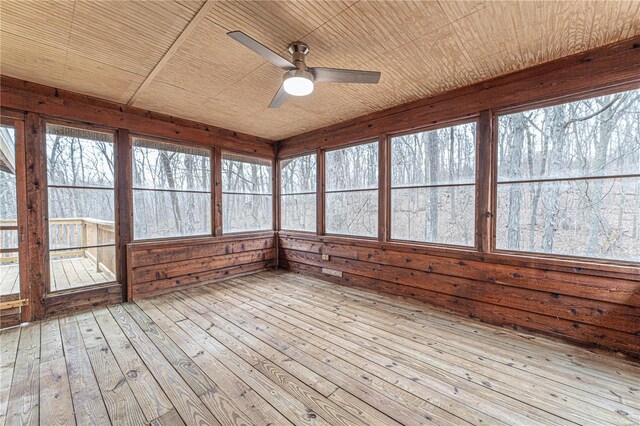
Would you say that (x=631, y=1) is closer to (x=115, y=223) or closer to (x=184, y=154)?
(x=184, y=154)

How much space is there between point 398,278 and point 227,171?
336cm

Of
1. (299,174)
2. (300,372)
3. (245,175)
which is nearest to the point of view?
(300,372)

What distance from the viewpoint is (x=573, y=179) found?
2465mm

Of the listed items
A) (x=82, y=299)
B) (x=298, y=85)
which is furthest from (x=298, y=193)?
(x=82, y=299)

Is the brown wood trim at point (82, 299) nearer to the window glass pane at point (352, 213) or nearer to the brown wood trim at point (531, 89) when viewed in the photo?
the window glass pane at point (352, 213)

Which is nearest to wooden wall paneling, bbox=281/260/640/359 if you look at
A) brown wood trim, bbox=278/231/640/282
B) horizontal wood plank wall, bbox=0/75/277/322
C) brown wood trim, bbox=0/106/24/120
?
brown wood trim, bbox=278/231/640/282

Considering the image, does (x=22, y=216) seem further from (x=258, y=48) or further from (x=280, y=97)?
(x=258, y=48)

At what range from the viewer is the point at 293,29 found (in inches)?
78.3

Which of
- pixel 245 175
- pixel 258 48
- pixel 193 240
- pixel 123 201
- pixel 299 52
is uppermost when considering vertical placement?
pixel 299 52

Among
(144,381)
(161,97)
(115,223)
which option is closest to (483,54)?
(161,97)

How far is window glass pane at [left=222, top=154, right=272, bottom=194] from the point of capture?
184 inches

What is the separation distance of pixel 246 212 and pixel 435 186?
10.9ft

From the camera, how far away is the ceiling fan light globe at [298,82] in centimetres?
211

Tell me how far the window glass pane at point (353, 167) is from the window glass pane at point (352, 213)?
0.47 ft
